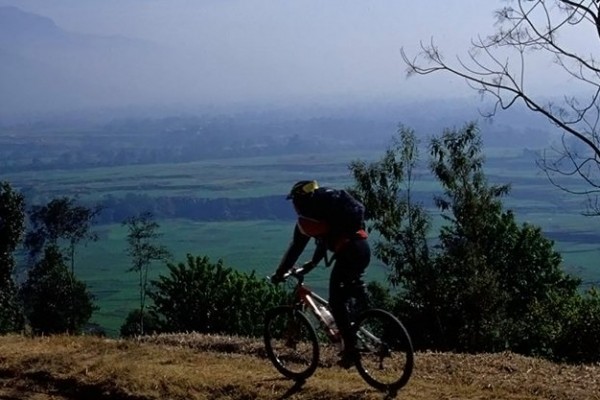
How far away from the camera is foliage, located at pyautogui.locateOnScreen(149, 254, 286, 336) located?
33.8 meters

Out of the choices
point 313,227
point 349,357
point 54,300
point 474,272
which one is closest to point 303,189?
point 313,227

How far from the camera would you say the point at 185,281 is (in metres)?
35.3

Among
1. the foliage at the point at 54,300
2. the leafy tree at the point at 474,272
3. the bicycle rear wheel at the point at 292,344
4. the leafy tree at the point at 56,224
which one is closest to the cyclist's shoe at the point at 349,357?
the bicycle rear wheel at the point at 292,344

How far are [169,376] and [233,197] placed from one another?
447 feet

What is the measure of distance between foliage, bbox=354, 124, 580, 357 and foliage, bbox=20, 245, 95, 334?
19680 millimetres

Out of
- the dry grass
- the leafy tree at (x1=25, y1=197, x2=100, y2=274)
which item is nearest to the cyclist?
the dry grass

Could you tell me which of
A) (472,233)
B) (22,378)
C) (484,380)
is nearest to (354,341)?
(484,380)

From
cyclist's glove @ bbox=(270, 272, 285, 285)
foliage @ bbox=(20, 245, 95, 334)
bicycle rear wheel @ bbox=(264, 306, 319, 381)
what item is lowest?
foliage @ bbox=(20, 245, 95, 334)

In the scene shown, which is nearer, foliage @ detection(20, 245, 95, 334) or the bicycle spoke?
the bicycle spoke

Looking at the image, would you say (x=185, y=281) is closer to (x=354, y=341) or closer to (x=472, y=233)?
(x=472, y=233)

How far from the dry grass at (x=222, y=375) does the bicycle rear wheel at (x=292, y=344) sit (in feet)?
0.46

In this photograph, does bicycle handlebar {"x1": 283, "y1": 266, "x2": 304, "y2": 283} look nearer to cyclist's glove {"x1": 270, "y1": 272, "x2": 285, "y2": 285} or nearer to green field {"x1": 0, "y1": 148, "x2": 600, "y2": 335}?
cyclist's glove {"x1": 270, "y1": 272, "x2": 285, "y2": 285}

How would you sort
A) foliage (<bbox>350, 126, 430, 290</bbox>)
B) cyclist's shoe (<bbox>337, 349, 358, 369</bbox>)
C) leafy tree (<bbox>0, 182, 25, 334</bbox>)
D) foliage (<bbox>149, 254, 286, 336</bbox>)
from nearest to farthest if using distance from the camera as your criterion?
cyclist's shoe (<bbox>337, 349, 358, 369</bbox>) < foliage (<bbox>350, 126, 430, 290</bbox>) < leafy tree (<bbox>0, 182, 25, 334</bbox>) < foliage (<bbox>149, 254, 286, 336</bbox>)

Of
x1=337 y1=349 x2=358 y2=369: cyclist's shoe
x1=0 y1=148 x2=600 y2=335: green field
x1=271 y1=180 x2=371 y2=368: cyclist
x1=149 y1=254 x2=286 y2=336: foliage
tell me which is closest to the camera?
x1=271 y1=180 x2=371 y2=368: cyclist
